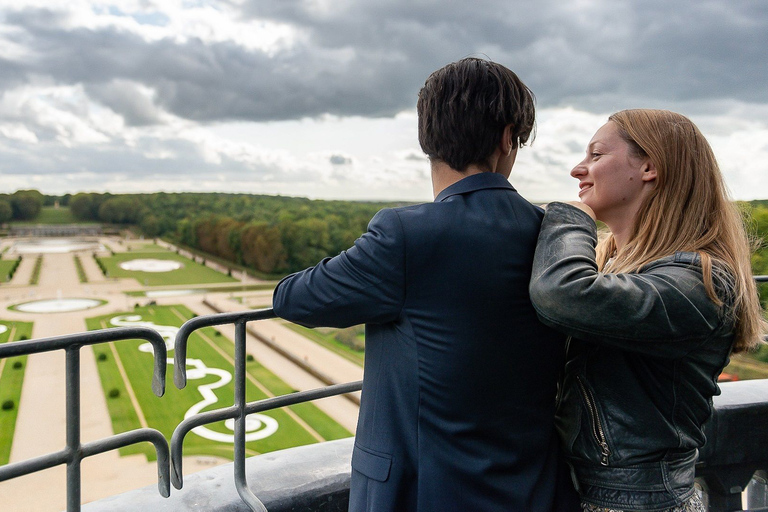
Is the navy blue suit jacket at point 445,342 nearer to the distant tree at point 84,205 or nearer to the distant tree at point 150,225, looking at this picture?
the distant tree at point 150,225

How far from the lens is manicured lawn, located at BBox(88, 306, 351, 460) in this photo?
4106 centimetres

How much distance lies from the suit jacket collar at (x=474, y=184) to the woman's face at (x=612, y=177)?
0.26 metres

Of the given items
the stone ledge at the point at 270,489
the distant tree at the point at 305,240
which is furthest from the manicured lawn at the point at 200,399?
the stone ledge at the point at 270,489

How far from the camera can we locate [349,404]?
5212 centimetres

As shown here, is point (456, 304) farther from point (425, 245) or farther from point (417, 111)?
point (417, 111)

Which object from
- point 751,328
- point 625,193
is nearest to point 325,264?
point 625,193

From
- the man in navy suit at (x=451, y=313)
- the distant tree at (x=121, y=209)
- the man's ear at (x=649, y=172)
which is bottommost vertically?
the distant tree at (x=121, y=209)

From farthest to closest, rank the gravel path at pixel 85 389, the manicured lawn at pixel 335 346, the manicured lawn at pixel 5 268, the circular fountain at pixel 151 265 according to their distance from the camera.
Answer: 1. the circular fountain at pixel 151 265
2. the manicured lawn at pixel 5 268
3. the manicured lawn at pixel 335 346
4. the gravel path at pixel 85 389

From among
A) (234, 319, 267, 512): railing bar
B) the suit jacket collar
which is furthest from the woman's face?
(234, 319, 267, 512): railing bar

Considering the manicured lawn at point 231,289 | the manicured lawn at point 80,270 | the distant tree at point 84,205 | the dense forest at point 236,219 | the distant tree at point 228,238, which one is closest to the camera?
the dense forest at point 236,219

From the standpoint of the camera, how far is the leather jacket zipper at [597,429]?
1430mm

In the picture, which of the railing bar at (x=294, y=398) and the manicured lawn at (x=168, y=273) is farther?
the manicured lawn at (x=168, y=273)

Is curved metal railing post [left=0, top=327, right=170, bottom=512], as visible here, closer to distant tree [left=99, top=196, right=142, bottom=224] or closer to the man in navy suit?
the man in navy suit

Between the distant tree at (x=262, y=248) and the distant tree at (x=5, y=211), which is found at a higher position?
the distant tree at (x=5, y=211)
